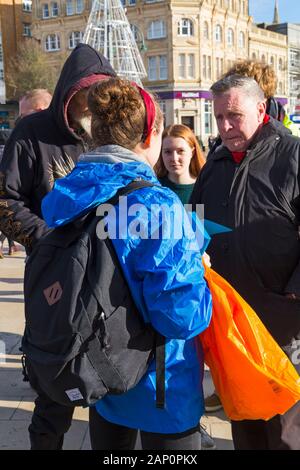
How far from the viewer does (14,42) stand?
53969mm

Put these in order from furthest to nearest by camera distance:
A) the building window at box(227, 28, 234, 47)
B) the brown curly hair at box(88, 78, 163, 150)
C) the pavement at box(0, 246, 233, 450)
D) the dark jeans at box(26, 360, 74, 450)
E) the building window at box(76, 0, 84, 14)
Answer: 1. the building window at box(76, 0, 84, 14)
2. the building window at box(227, 28, 234, 47)
3. the pavement at box(0, 246, 233, 450)
4. the dark jeans at box(26, 360, 74, 450)
5. the brown curly hair at box(88, 78, 163, 150)

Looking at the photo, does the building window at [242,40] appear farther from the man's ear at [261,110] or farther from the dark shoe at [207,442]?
the dark shoe at [207,442]

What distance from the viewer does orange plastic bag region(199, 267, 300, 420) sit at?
6.09 feet

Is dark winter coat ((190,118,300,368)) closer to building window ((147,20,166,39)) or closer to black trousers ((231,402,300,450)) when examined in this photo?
black trousers ((231,402,300,450))

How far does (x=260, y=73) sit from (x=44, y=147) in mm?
1280

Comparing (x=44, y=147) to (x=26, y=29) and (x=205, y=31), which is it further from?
(x=26, y=29)

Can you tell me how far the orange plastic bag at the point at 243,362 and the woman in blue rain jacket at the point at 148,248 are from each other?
0.30 ft

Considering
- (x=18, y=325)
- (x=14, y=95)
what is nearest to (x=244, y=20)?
(x=14, y=95)

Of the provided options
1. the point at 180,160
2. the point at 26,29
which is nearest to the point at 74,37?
the point at 26,29

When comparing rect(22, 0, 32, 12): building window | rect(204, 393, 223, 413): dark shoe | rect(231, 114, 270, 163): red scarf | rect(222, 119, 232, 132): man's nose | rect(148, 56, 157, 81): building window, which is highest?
rect(22, 0, 32, 12): building window

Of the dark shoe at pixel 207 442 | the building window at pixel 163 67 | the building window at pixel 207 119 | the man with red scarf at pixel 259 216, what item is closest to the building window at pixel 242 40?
the building window at pixel 207 119

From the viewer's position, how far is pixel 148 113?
1816 mm

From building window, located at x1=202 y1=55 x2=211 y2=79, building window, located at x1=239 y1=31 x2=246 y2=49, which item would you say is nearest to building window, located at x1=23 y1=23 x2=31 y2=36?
building window, located at x1=202 y1=55 x2=211 y2=79
